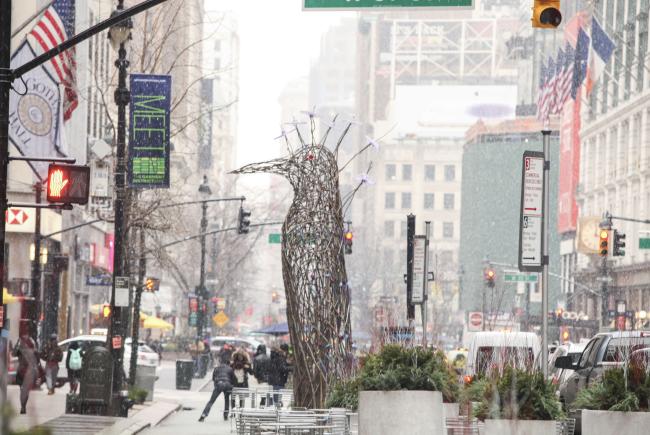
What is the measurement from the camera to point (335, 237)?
2088cm

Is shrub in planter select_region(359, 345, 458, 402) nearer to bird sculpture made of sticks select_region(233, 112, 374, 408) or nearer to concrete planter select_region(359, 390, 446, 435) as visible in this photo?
concrete planter select_region(359, 390, 446, 435)

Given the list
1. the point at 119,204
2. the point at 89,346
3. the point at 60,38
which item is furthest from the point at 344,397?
the point at 89,346

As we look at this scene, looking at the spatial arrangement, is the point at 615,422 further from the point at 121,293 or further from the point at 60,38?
the point at 60,38

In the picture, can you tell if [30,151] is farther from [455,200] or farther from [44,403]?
[455,200]

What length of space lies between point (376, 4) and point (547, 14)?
3.40 meters

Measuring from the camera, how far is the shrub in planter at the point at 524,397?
14266 mm

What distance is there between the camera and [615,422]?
13.5 meters

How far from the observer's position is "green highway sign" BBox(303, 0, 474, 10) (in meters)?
17.0

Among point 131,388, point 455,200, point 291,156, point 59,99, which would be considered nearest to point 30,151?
point 59,99

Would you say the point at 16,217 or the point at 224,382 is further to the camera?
the point at 16,217

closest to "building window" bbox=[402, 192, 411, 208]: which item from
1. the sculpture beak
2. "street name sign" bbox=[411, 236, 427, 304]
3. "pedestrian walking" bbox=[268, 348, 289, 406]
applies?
"pedestrian walking" bbox=[268, 348, 289, 406]

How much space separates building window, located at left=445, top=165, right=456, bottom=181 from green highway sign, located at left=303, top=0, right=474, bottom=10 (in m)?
171

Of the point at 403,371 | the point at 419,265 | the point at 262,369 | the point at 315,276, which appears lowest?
the point at 262,369

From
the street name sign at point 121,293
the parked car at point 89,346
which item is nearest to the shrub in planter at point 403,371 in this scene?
the street name sign at point 121,293
